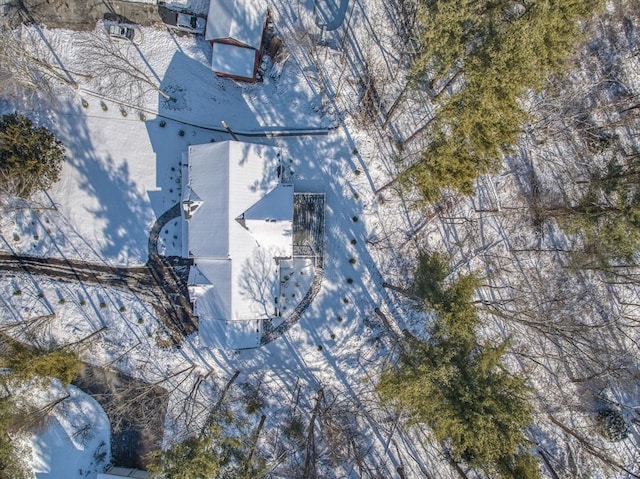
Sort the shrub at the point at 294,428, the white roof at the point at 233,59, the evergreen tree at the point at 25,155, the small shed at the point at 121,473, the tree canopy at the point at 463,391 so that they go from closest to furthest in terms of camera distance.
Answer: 1. the tree canopy at the point at 463,391
2. the evergreen tree at the point at 25,155
3. the white roof at the point at 233,59
4. the small shed at the point at 121,473
5. the shrub at the point at 294,428

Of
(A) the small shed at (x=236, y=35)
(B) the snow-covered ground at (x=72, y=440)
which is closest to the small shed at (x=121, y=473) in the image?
(B) the snow-covered ground at (x=72, y=440)

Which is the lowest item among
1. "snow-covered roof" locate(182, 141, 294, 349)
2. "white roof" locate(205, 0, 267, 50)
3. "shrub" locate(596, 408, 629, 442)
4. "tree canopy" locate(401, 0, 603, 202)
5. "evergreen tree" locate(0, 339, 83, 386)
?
"shrub" locate(596, 408, 629, 442)

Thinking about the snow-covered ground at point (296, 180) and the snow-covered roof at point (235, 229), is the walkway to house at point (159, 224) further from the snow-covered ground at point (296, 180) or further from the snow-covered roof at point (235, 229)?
the snow-covered roof at point (235, 229)

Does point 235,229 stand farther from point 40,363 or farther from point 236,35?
point 40,363

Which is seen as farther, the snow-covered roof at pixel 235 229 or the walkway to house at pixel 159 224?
the walkway to house at pixel 159 224

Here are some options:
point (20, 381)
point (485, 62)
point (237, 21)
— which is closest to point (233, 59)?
point (237, 21)

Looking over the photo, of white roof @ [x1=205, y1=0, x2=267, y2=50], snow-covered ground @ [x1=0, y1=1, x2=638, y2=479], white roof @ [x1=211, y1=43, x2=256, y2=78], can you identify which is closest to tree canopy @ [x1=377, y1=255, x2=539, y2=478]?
snow-covered ground @ [x1=0, y1=1, x2=638, y2=479]

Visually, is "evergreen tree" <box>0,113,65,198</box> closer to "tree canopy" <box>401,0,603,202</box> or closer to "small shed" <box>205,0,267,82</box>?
"small shed" <box>205,0,267,82</box>

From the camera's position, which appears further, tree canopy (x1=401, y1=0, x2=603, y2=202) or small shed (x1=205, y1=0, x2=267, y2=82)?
small shed (x1=205, y1=0, x2=267, y2=82)

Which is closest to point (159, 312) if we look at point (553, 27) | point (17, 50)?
point (17, 50)
